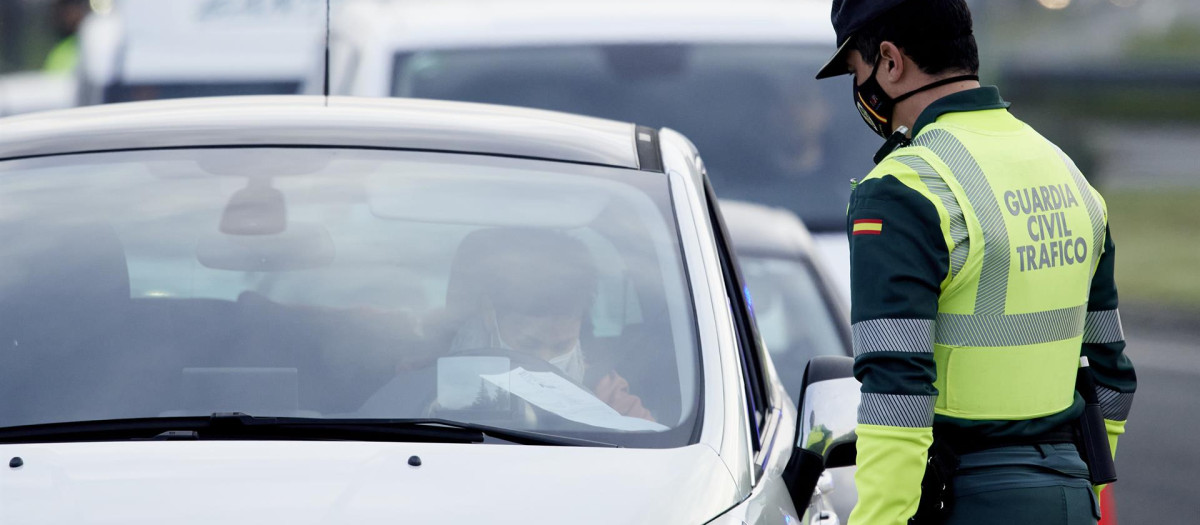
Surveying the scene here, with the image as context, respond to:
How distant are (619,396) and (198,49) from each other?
8516 mm

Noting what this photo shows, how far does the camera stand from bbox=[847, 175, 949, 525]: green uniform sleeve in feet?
8.62

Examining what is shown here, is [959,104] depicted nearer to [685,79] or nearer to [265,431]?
[265,431]

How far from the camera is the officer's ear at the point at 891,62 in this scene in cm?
286

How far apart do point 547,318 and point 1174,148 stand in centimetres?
2693

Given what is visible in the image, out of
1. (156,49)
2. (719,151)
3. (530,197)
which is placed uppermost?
(156,49)

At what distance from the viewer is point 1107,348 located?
310 cm

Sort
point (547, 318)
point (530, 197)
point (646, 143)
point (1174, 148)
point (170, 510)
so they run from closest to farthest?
point (170, 510) → point (547, 318) → point (530, 197) → point (646, 143) → point (1174, 148)

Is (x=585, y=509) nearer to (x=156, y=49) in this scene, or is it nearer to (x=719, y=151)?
(x=719, y=151)

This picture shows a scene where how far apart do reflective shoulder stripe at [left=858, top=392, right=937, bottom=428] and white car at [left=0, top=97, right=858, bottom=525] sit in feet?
0.78

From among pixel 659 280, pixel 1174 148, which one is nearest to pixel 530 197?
pixel 659 280

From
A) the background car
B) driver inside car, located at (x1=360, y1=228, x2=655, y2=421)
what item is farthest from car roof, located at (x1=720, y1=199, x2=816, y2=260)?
driver inside car, located at (x1=360, y1=228, x2=655, y2=421)

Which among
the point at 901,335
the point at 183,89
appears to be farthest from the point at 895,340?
the point at 183,89

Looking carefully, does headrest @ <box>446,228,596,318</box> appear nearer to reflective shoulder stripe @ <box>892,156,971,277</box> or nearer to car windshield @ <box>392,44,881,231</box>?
reflective shoulder stripe @ <box>892,156,971,277</box>

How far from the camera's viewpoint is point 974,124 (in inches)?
112
